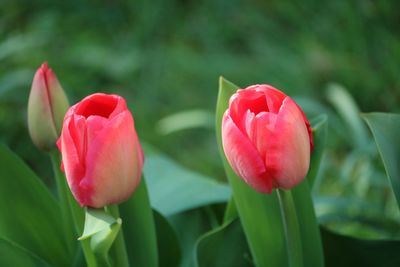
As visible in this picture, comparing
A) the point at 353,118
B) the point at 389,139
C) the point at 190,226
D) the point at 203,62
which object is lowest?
the point at 203,62

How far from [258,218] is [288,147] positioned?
96mm

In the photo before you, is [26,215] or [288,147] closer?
[288,147]

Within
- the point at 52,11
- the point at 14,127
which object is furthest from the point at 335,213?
the point at 52,11

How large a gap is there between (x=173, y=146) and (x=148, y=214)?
5.26ft

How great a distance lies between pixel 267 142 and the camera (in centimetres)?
38

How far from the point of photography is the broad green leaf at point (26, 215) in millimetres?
511

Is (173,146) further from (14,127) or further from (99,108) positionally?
(99,108)

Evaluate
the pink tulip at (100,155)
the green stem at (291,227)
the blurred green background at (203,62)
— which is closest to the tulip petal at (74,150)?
the pink tulip at (100,155)

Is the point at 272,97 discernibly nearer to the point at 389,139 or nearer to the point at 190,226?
the point at 389,139

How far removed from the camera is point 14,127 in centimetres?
175

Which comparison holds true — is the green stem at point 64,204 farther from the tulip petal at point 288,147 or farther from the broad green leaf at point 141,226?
the tulip petal at point 288,147

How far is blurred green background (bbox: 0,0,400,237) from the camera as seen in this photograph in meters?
1.54

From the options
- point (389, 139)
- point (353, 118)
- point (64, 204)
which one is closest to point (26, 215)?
point (64, 204)

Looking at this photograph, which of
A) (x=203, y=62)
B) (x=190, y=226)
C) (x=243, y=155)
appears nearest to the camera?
(x=243, y=155)
